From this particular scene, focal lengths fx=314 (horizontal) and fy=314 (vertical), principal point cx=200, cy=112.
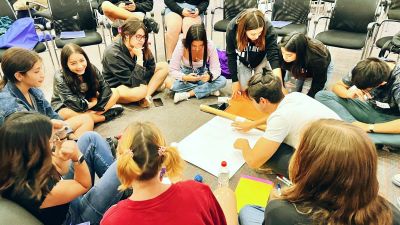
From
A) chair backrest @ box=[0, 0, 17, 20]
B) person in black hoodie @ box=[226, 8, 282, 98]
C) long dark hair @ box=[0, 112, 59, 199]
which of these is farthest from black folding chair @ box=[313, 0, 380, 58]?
chair backrest @ box=[0, 0, 17, 20]

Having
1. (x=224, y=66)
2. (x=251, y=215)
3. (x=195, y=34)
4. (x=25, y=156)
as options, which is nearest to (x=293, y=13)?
(x=224, y=66)

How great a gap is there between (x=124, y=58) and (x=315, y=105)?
5.84ft

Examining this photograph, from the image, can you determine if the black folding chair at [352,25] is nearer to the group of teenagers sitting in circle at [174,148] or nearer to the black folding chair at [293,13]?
the black folding chair at [293,13]

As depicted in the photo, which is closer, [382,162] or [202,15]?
[382,162]

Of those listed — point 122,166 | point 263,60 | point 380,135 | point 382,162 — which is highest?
point 122,166

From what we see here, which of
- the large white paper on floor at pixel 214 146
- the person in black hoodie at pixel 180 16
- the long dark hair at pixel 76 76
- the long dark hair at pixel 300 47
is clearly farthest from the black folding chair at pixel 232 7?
the long dark hair at pixel 76 76

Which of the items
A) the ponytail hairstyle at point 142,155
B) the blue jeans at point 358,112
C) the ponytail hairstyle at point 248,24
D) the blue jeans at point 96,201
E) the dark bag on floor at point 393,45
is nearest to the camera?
the ponytail hairstyle at point 142,155

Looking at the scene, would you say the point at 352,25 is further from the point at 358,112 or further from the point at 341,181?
the point at 341,181

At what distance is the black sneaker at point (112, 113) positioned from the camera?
2762mm

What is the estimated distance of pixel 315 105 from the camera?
1.75m

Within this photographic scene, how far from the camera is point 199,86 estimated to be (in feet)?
10.0

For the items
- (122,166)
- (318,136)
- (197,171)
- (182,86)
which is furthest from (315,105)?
(182,86)

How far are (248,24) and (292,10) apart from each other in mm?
1325

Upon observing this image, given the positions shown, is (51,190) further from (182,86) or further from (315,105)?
(182,86)
